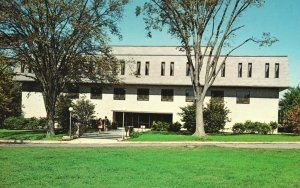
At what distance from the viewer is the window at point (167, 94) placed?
5003 cm

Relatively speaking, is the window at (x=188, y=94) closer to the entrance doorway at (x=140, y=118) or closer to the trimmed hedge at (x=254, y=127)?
the entrance doorway at (x=140, y=118)

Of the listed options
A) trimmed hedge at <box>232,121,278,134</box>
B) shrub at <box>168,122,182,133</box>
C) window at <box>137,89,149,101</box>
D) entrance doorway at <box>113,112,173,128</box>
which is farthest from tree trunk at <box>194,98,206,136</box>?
window at <box>137,89,149,101</box>

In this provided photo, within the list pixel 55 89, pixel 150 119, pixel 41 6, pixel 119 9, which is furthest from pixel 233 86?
pixel 41 6

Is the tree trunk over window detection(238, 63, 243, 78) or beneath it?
beneath

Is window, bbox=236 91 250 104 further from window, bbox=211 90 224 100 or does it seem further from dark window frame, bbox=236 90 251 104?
window, bbox=211 90 224 100

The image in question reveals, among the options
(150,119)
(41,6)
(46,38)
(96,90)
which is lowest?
(150,119)

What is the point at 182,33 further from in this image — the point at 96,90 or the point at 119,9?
the point at 96,90

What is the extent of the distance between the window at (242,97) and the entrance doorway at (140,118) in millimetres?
8316

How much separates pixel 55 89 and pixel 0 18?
7.45 metres

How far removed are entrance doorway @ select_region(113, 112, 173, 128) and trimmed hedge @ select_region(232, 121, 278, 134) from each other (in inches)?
329

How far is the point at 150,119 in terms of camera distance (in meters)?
51.5

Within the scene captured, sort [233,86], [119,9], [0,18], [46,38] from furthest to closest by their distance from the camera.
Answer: [233,86] → [119,9] → [46,38] → [0,18]

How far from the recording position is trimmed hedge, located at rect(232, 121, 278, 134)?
46125 millimetres

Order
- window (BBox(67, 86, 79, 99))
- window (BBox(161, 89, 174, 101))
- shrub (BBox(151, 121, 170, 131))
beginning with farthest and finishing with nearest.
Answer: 1. window (BBox(67, 86, 79, 99))
2. window (BBox(161, 89, 174, 101))
3. shrub (BBox(151, 121, 170, 131))
